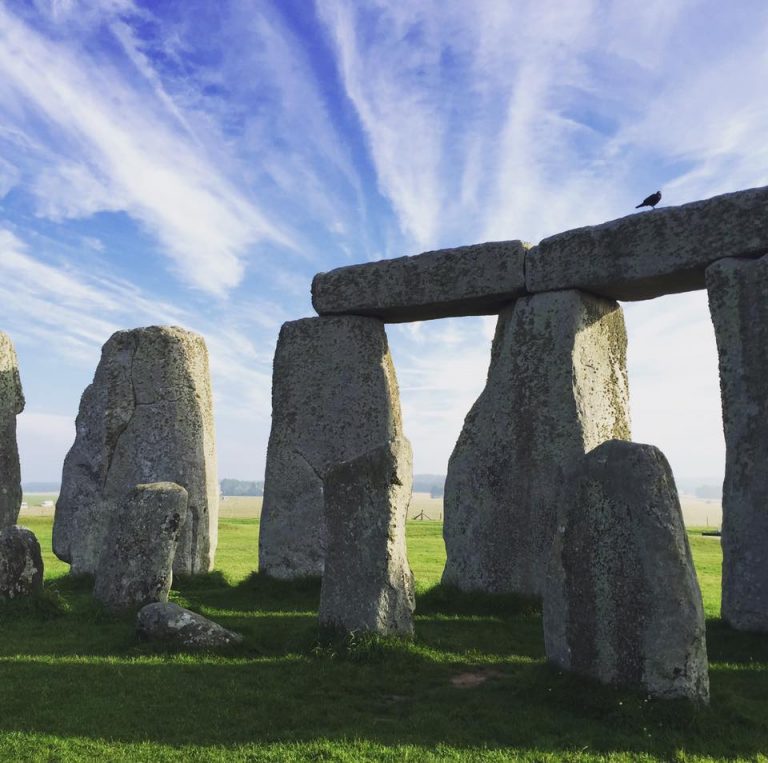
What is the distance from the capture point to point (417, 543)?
2125 centimetres

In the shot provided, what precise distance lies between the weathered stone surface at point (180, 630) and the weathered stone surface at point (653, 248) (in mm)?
6278

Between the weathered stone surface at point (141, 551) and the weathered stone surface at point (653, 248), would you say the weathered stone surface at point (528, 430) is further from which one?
the weathered stone surface at point (141, 551)

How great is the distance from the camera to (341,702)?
627 centimetres

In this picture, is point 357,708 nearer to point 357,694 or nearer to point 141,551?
point 357,694

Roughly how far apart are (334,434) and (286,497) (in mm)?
1245

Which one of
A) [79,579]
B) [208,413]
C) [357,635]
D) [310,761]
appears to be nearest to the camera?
[310,761]

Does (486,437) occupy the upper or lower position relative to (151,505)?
upper

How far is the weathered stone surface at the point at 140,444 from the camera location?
13.1 meters

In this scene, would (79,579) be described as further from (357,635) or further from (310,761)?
(310,761)

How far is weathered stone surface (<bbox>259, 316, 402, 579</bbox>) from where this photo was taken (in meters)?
12.5

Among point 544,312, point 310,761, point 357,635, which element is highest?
point 544,312

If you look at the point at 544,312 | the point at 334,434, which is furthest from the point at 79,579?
the point at 544,312

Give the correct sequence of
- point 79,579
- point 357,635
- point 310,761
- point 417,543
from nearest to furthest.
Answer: point 310,761 < point 357,635 < point 79,579 < point 417,543

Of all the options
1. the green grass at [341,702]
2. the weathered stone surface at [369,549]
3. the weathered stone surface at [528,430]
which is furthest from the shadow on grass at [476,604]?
the weathered stone surface at [369,549]
